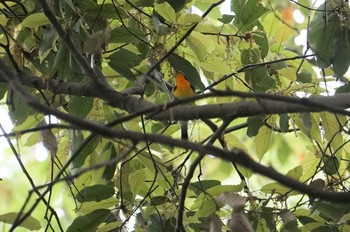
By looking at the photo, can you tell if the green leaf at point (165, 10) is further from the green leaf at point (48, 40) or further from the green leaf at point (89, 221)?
the green leaf at point (89, 221)

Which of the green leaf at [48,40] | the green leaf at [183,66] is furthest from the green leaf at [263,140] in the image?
the green leaf at [48,40]

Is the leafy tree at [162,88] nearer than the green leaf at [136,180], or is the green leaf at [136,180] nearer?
the leafy tree at [162,88]

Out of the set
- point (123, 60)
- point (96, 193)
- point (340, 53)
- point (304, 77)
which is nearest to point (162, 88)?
point (123, 60)

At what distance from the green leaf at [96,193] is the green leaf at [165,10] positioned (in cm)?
60

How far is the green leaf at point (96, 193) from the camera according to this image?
2186mm

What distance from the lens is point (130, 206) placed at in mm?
2316

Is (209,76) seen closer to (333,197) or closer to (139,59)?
(139,59)

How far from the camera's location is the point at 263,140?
2.39m

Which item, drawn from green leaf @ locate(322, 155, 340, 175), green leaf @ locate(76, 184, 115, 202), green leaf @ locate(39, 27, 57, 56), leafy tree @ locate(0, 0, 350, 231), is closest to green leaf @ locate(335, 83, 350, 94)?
leafy tree @ locate(0, 0, 350, 231)

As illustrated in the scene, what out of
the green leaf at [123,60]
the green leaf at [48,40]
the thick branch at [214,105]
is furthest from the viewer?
the green leaf at [123,60]

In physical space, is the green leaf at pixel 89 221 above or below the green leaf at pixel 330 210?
above

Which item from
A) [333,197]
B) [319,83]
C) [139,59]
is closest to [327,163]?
[319,83]

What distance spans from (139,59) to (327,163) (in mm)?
754

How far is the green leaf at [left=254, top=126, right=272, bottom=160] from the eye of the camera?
2.37 m
